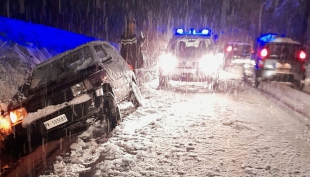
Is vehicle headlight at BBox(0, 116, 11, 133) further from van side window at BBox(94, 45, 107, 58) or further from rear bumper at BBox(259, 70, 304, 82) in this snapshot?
rear bumper at BBox(259, 70, 304, 82)

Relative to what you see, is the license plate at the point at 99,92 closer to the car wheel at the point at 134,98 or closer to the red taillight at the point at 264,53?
the car wheel at the point at 134,98

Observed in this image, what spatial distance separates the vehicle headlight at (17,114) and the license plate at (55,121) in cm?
47

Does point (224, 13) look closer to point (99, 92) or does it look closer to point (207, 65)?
point (207, 65)

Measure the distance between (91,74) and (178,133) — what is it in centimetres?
200

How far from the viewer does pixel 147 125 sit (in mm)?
5973

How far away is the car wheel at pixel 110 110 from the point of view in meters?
5.45

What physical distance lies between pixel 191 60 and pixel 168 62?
0.78 meters

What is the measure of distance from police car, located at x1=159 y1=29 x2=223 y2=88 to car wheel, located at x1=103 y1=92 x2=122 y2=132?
4.50 meters

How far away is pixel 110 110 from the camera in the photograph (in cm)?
548

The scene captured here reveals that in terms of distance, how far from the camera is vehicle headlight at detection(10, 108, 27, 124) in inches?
203

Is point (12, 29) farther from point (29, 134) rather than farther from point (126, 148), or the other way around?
point (126, 148)

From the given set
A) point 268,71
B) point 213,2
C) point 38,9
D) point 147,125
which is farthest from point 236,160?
point 213,2

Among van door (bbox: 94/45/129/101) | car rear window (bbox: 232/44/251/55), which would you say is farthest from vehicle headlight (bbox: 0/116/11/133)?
car rear window (bbox: 232/44/251/55)

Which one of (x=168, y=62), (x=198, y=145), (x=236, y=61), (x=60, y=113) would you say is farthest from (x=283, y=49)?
(x=60, y=113)
